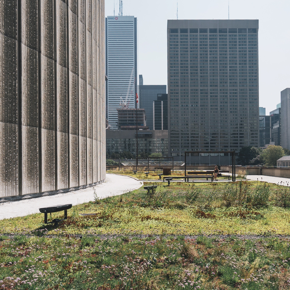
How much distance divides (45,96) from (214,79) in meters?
168

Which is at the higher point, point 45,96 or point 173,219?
point 45,96

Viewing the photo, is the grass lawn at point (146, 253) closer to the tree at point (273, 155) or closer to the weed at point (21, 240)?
the weed at point (21, 240)

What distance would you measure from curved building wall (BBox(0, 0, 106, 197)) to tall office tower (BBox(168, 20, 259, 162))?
144754 millimetres

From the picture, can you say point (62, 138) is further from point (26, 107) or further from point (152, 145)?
point (152, 145)

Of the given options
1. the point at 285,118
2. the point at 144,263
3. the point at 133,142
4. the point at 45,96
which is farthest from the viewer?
the point at 285,118

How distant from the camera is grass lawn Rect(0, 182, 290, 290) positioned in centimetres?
450

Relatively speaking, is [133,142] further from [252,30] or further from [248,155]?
[252,30]

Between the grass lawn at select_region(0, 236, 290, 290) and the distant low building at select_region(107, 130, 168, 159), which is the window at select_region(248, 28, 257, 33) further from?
the grass lawn at select_region(0, 236, 290, 290)

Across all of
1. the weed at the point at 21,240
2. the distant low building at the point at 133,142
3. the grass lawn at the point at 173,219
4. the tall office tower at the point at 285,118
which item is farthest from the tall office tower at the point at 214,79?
the weed at the point at 21,240

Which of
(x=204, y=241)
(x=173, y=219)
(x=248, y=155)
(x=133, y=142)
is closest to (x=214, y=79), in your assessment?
(x=248, y=155)

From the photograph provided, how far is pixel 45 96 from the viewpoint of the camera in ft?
54.7

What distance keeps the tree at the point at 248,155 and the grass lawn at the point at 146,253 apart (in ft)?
451

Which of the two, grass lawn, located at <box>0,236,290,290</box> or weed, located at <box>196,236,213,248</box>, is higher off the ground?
grass lawn, located at <box>0,236,290,290</box>

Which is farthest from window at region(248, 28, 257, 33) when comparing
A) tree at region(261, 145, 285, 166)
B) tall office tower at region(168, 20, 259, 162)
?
tree at region(261, 145, 285, 166)
